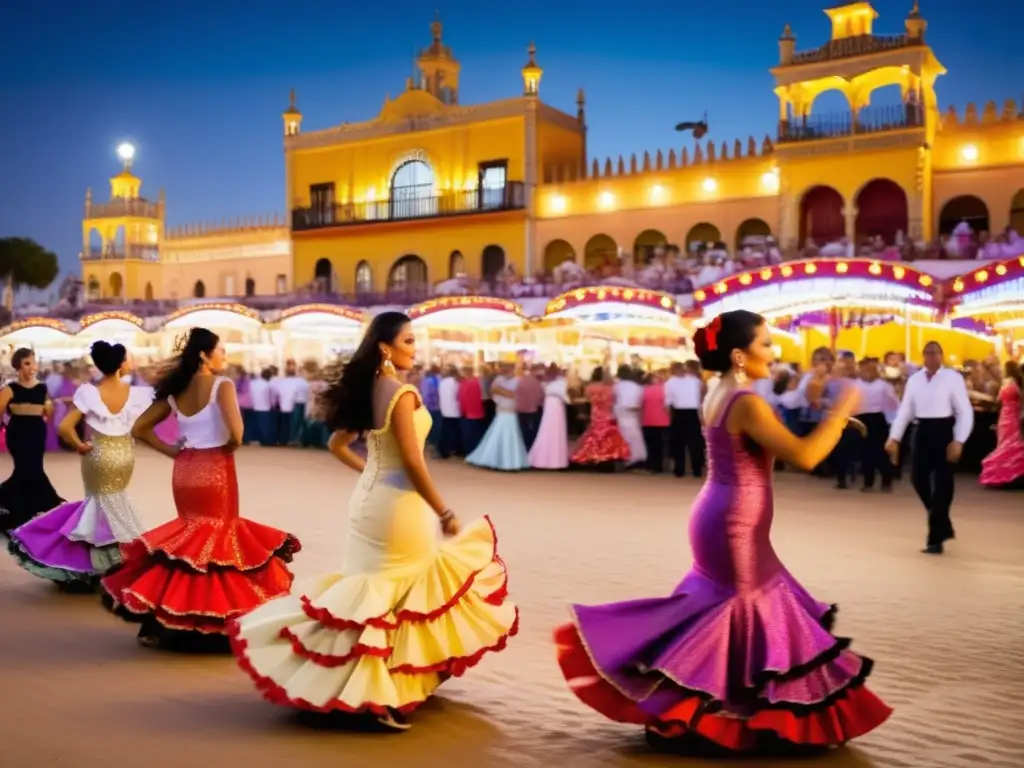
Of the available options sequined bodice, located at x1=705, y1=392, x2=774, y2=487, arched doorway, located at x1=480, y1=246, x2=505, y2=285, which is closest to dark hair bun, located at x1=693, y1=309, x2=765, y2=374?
sequined bodice, located at x1=705, y1=392, x2=774, y2=487

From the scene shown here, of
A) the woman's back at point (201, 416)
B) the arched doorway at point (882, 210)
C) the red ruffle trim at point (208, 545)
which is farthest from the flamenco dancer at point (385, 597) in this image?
the arched doorway at point (882, 210)

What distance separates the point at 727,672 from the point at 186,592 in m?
2.90

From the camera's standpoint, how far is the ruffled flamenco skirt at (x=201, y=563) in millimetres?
5477

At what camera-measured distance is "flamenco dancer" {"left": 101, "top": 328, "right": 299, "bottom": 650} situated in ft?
18.0

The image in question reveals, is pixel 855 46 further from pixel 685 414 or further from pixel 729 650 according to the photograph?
pixel 729 650

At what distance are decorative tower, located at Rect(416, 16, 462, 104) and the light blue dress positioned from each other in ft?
88.7

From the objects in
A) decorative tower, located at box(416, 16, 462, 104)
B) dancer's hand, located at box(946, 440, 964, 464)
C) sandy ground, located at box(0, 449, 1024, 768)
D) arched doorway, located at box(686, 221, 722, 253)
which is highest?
decorative tower, located at box(416, 16, 462, 104)

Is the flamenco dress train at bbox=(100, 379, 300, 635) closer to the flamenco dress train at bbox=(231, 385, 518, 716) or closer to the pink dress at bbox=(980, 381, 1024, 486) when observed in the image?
the flamenco dress train at bbox=(231, 385, 518, 716)

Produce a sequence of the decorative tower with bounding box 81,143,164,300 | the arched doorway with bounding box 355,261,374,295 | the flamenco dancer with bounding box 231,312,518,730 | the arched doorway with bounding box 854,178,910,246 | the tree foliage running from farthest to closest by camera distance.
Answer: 1. the tree foliage
2. the decorative tower with bounding box 81,143,164,300
3. the arched doorway with bounding box 355,261,374,295
4. the arched doorway with bounding box 854,178,910,246
5. the flamenco dancer with bounding box 231,312,518,730

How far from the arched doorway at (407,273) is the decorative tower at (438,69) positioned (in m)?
7.00

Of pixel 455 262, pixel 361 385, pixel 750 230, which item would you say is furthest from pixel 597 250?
pixel 361 385

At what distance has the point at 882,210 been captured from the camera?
28703mm

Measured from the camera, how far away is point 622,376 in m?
16.3

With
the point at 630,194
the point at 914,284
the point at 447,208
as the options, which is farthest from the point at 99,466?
the point at 447,208
